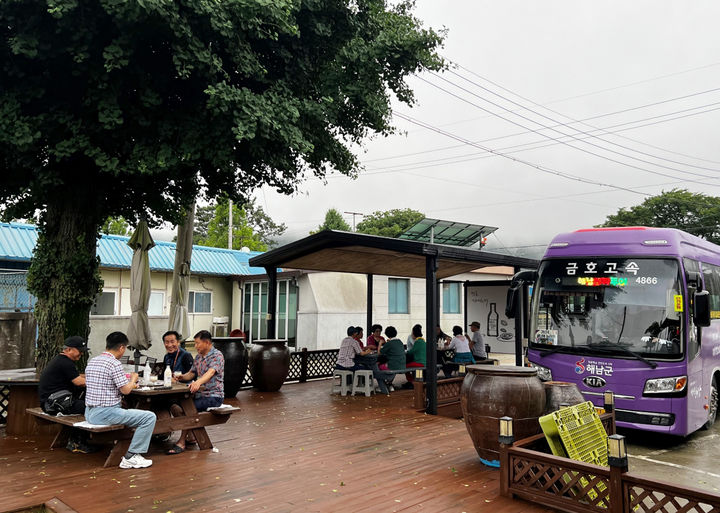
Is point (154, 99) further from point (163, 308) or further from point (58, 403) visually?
point (163, 308)

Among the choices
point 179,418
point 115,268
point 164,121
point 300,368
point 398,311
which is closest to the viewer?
point 179,418

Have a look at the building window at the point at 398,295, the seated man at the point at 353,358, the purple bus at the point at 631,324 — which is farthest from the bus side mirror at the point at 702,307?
the building window at the point at 398,295

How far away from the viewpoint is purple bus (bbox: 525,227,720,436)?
719 cm

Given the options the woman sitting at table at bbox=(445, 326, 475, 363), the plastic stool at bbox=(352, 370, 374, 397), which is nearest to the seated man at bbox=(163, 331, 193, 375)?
the plastic stool at bbox=(352, 370, 374, 397)

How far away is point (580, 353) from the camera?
7805mm

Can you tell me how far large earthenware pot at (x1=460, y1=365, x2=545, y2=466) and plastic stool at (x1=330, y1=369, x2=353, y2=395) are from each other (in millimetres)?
5120

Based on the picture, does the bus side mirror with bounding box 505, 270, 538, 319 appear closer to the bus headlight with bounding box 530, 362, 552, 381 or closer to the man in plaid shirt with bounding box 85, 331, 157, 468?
the bus headlight with bounding box 530, 362, 552, 381

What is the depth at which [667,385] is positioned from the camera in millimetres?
7133

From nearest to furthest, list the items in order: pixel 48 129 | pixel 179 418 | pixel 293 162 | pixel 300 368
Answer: pixel 179 418
pixel 48 129
pixel 293 162
pixel 300 368

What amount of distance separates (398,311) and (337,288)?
9.10 feet

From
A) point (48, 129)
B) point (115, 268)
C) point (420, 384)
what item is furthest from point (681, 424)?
point (115, 268)

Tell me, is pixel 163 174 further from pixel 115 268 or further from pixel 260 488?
pixel 115 268

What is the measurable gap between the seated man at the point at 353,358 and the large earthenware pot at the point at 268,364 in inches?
48.3

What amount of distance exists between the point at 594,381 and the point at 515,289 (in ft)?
5.83
